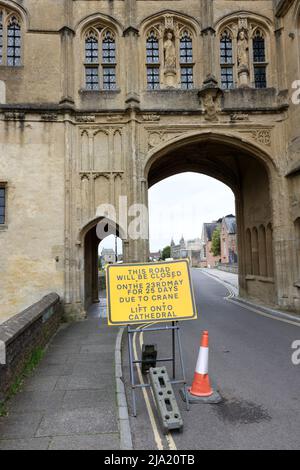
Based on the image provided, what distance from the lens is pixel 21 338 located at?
679 centimetres

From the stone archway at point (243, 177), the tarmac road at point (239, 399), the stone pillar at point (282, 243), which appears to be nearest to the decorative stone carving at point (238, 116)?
the stone archway at point (243, 177)

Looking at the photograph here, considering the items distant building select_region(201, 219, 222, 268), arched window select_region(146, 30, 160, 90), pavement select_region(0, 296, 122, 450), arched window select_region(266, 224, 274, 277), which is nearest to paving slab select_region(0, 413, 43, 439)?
pavement select_region(0, 296, 122, 450)

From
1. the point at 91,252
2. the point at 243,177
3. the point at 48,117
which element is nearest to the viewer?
the point at 48,117

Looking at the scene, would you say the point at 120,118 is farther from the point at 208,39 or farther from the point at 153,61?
the point at 208,39

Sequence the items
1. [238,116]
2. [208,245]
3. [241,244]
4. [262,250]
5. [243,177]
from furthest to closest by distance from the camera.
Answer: [208,245] < [241,244] < [243,177] < [262,250] < [238,116]

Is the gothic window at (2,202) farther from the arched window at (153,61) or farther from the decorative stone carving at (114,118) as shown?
the arched window at (153,61)

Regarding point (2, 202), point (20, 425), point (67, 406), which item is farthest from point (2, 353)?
point (2, 202)

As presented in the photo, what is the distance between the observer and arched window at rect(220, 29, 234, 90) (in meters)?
16.2

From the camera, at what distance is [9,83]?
14.9 m

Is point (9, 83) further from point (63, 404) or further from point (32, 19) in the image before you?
point (63, 404)

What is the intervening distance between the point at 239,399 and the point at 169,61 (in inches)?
564

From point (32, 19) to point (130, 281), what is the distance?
14552mm

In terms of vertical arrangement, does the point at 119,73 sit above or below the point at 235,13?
below
